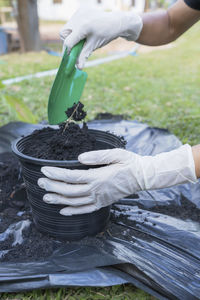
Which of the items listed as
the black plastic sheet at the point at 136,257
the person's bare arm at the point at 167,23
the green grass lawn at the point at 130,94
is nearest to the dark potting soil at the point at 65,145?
the black plastic sheet at the point at 136,257

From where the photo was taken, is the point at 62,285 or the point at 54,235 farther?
the point at 54,235

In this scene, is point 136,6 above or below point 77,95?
below

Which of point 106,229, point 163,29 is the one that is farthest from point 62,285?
point 163,29

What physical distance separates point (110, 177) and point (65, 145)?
9.4 inches

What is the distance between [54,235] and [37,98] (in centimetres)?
236

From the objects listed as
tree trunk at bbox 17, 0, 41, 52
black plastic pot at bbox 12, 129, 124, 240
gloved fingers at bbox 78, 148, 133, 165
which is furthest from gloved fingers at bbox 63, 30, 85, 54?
tree trunk at bbox 17, 0, 41, 52

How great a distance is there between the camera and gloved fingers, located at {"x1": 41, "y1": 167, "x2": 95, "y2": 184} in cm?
110

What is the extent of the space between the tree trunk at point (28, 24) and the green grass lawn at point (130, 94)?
761mm

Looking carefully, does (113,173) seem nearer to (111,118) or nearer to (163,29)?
(163,29)

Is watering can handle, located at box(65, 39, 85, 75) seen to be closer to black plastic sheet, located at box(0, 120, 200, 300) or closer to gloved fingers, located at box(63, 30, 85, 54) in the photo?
gloved fingers, located at box(63, 30, 85, 54)

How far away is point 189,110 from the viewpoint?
319 cm

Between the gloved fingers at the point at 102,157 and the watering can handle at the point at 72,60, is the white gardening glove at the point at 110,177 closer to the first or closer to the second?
the gloved fingers at the point at 102,157

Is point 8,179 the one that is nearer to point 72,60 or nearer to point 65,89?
point 65,89

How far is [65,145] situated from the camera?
1.22 meters
